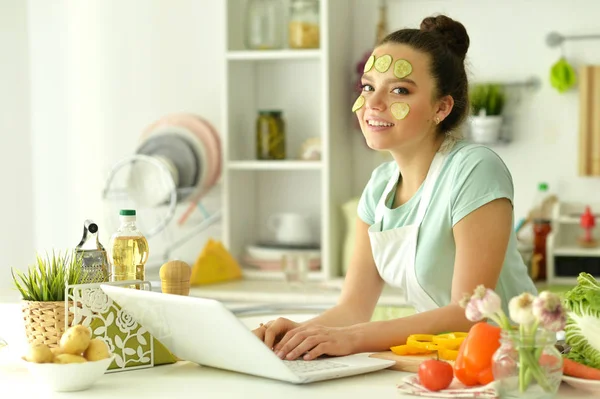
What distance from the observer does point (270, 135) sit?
12.4 feet

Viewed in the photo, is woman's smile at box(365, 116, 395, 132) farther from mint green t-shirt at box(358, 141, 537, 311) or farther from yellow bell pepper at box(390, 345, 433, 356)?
yellow bell pepper at box(390, 345, 433, 356)

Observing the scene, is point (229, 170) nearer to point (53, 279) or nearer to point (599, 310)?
point (53, 279)

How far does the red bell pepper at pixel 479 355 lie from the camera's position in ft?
4.71

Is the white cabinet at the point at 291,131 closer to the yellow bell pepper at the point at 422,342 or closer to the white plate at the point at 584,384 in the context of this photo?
the yellow bell pepper at the point at 422,342

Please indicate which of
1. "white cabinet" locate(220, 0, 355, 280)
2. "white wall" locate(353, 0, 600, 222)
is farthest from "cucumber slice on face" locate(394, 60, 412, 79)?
"white wall" locate(353, 0, 600, 222)

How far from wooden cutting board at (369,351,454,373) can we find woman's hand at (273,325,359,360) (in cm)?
5

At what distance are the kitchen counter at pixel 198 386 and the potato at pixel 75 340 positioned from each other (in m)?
0.07

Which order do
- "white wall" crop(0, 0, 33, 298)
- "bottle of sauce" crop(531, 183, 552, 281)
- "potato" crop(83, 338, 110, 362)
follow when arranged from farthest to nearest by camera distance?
"white wall" crop(0, 0, 33, 298), "bottle of sauce" crop(531, 183, 552, 281), "potato" crop(83, 338, 110, 362)

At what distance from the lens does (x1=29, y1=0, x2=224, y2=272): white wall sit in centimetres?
400

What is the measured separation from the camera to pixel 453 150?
7.09ft

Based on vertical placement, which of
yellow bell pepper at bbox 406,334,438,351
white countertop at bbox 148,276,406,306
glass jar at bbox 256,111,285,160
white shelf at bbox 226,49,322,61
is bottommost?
white countertop at bbox 148,276,406,306

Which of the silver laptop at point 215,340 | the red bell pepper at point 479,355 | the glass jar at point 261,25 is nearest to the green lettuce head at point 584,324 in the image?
the red bell pepper at point 479,355

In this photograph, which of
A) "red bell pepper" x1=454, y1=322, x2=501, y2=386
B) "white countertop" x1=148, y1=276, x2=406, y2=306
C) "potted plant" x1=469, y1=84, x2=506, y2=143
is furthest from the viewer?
"potted plant" x1=469, y1=84, x2=506, y2=143

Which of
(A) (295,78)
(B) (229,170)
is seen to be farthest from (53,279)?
(A) (295,78)
